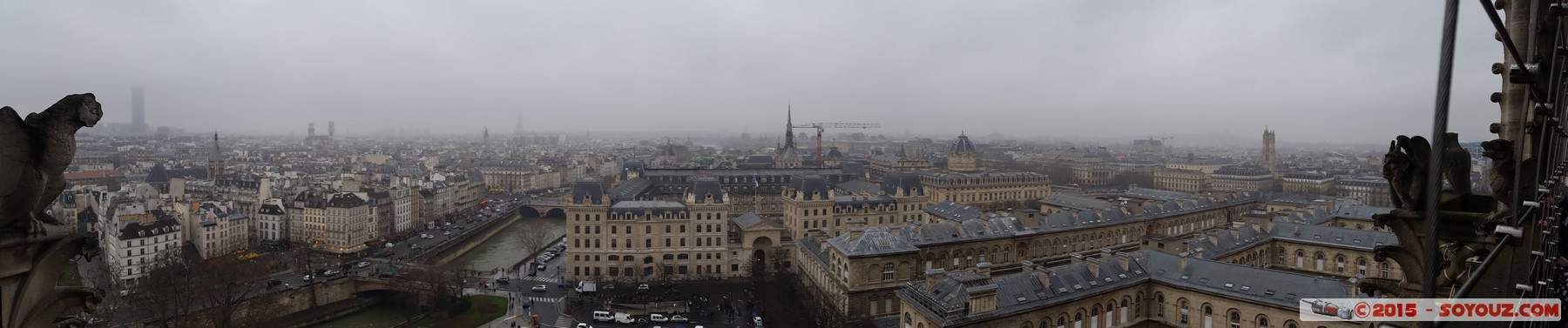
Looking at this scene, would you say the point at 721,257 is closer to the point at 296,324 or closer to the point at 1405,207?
the point at 296,324

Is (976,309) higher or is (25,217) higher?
(25,217)

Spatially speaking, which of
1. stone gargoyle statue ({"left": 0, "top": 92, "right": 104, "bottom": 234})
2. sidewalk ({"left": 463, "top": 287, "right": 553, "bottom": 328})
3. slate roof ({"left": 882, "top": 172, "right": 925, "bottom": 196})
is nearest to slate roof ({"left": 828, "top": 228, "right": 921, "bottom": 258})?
sidewalk ({"left": 463, "top": 287, "right": 553, "bottom": 328})

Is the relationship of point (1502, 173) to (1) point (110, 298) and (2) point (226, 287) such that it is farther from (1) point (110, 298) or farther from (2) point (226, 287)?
(1) point (110, 298)

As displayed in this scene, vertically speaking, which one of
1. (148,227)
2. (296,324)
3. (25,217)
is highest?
(25,217)

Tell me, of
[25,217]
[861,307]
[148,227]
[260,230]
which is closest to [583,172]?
[260,230]

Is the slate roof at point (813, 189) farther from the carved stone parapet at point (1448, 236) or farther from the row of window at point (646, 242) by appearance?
the carved stone parapet at point (1448, 236)

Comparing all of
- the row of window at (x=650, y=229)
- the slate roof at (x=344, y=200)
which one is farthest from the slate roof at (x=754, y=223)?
the slate roof at (x=344, y=200)
